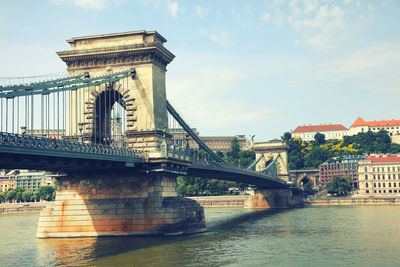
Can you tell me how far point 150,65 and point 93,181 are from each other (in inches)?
493

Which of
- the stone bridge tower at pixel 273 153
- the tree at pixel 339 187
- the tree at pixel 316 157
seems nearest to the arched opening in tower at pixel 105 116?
the stone bridge tower at pixel 273 153

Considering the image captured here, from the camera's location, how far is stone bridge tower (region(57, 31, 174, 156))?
47.8 m

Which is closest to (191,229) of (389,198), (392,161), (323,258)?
(323,258)

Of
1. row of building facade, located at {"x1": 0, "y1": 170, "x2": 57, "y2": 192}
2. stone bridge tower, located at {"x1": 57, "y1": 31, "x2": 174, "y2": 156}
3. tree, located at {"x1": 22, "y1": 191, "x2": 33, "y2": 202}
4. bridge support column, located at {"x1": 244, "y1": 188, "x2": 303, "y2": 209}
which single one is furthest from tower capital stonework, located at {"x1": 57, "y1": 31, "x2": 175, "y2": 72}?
row of building facade, located at {"x1": 0, "y1": 170, "x2": 57, "y2": 192}

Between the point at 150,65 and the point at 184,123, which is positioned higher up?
the point at 150,65

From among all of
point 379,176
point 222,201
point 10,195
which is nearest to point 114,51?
point 222,201

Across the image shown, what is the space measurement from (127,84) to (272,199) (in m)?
65.7

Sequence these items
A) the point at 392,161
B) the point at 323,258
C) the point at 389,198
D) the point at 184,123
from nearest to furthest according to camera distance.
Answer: the point at 323,258 → the point at 184,123 → the point at 389,198 → the point at 392,161

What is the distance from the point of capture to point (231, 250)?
38344 mm

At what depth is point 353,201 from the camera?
11094 centimetres

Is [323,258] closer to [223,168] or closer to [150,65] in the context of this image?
[150,65]

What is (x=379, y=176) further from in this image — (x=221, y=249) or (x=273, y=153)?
(x=221, y=249)

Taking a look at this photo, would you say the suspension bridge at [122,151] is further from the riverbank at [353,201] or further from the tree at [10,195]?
the tree at [10,195]

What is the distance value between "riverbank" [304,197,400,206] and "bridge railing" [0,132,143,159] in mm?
78727
